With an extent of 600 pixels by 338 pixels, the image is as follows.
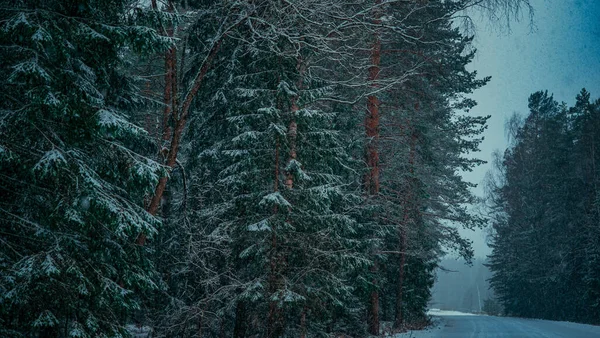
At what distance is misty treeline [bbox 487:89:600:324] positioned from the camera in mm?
26172

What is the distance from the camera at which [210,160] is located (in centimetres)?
1036

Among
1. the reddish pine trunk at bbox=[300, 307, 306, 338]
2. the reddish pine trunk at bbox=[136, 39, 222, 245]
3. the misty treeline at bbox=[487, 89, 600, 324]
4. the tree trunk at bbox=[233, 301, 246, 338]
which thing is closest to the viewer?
the reddish pine trunk at bbox=[136, 39, 222, 245]

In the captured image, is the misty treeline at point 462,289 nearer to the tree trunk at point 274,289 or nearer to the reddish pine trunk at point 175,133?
the tree trunk at point 274,289

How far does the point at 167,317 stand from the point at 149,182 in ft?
14.9

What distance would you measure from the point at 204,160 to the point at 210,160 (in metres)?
0.22

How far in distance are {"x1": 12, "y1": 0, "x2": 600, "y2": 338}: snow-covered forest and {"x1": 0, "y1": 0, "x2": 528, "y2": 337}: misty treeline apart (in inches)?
1.7

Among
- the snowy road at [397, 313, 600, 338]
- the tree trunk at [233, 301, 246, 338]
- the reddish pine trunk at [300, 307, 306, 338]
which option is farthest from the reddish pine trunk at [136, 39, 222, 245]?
the snowy road at [397, 313, 600, 338]

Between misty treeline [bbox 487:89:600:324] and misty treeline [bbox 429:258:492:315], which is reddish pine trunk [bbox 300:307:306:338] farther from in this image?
misty treeline [bbox 429:258:492:315]

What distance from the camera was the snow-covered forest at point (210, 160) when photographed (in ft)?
16.5

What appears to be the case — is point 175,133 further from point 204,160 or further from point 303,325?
point 303,325

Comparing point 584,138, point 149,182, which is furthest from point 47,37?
point 584,138

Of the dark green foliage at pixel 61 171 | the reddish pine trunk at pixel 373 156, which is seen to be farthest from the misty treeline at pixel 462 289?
the dark green foliage at pixel 61 171

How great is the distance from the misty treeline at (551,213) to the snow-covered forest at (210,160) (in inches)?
509

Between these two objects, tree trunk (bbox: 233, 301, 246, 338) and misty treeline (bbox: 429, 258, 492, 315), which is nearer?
tree trunk (bbox: 233, 301, 246, 338)
